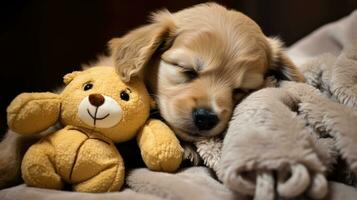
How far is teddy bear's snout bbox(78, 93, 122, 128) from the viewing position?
3.52 feet

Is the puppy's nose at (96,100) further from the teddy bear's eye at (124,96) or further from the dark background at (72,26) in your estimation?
the dark background at (72,26)

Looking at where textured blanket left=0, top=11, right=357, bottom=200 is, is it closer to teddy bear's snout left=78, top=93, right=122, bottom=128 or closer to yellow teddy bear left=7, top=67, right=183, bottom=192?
yellow teddy bear left=7, top=67, right=183, bottom=192

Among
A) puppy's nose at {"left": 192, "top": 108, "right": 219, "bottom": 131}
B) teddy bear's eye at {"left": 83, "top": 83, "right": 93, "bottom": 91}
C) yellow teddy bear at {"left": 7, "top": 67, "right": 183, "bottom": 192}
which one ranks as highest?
teddy bear's eye at {"left": 83, "top": 83, "right": 93, "bottom": 91}

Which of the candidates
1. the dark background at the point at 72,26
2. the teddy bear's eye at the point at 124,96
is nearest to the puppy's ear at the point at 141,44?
the teddy bear's eye at the point at 124,96

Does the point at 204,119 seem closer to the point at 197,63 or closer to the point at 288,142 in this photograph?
the point at 197,63

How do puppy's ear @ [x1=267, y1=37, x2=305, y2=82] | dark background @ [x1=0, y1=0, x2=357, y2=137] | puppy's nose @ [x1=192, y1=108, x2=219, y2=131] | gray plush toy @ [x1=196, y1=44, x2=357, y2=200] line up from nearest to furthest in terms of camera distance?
gray plush toy @ [x1=196, y1=44, x2=357, y2=200] < puppy's nose @ [x1=192, y1=108, x2=219, y2=131] < puppy's ear @ [x1=267, y1=37, x2=305, y2=82] < dark background @ [x1=0, y1=0, x2=357, y2=137]

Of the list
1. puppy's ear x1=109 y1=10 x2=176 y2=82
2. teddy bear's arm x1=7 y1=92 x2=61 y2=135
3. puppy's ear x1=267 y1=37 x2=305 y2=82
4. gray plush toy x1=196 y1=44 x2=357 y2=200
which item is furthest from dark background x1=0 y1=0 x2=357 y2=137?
gray plush toy x1=196 y1=44 x2=357 y2=200

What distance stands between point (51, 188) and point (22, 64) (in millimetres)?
1306

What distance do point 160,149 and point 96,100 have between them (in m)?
0.19

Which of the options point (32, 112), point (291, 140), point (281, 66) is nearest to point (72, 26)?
point (281, 66)

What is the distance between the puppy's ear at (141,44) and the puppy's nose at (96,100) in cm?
19

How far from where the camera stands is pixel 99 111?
1.07m

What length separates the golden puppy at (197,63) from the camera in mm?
1219

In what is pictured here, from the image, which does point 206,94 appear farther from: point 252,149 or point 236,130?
point 252,149
